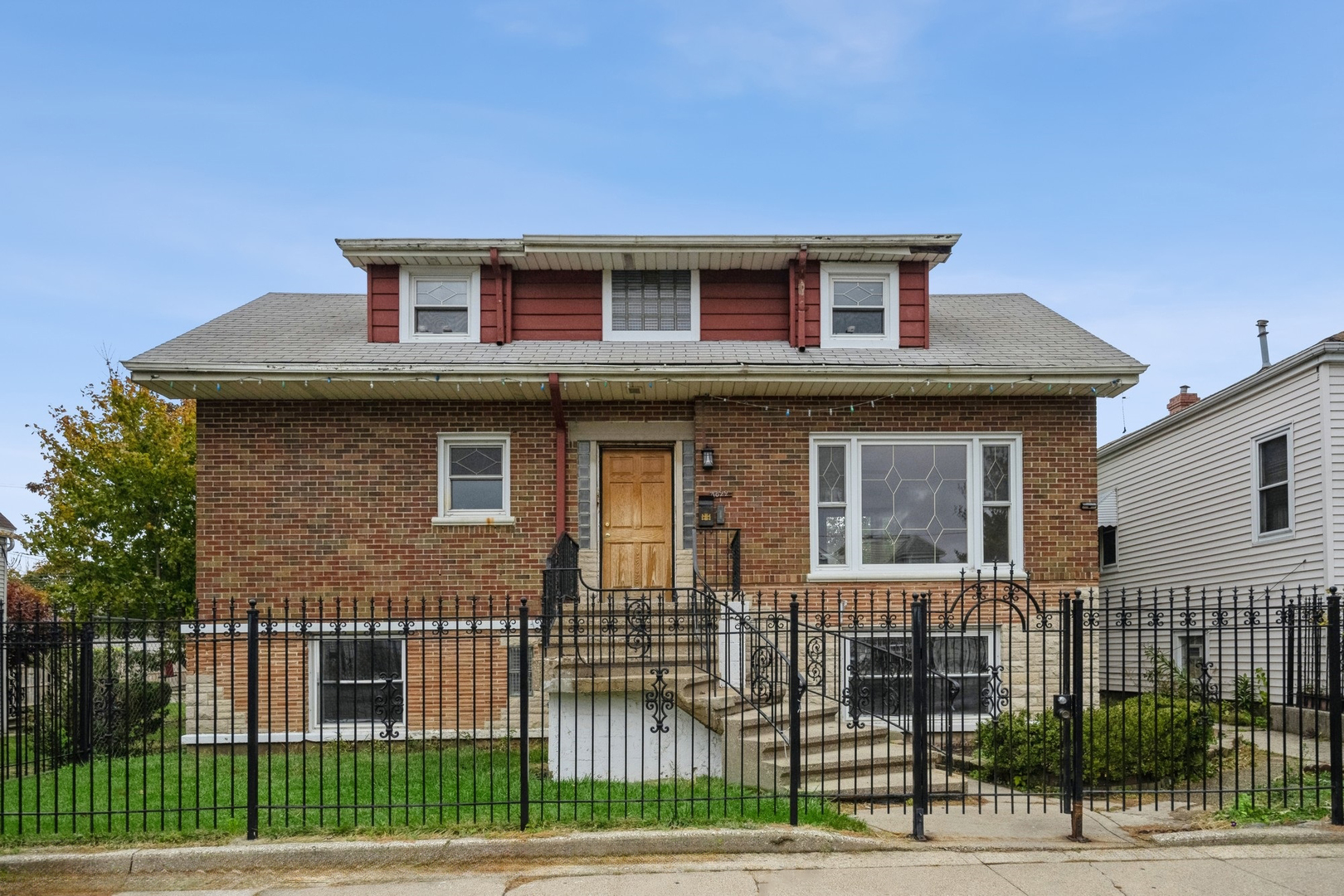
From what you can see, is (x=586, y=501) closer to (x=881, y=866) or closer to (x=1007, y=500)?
(x=1007, y=500)

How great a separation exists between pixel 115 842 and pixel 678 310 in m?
9.55

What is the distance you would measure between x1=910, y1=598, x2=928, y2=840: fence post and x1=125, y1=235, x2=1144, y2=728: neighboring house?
499cm

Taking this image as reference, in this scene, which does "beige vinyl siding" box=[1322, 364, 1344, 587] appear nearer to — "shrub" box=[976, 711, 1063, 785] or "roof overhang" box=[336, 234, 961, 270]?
"roof overhang" box=[336, 234, 961, 270]

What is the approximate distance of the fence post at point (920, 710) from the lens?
26.9 feet

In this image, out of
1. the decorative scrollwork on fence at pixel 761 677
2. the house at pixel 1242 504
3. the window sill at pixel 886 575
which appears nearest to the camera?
the decorative scrollwork on fence at pixel 761 677

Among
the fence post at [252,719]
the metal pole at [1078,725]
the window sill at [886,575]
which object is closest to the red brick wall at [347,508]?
the window sill at [886,575]

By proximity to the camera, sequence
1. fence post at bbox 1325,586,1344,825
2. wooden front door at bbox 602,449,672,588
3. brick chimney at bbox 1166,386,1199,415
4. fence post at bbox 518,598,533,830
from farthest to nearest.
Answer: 1. brick chimney at bbox 1166,386,1199,415
2. wooden front door at bbox 602,449,672,588
3. fence post at bbox 1325,586,1344,825
4. fence post at bbox 518,598,533,830

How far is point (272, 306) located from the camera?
16797 mm

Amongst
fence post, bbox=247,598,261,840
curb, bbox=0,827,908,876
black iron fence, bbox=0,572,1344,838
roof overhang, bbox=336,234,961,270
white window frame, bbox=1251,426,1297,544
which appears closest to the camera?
curb, bbox=0,827,908,876

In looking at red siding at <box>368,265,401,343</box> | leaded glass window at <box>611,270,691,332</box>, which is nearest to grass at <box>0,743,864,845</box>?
red siding at <box>368,265,401,343</box>

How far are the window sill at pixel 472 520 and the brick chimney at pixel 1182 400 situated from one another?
13.4m

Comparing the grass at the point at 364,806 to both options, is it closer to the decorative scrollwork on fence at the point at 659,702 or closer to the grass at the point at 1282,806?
the decorative scrollwork on fence at the point at 659,702

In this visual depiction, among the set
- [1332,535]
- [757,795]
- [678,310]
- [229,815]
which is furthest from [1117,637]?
[229,815]

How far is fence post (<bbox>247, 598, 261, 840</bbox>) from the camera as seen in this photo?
796 cm
